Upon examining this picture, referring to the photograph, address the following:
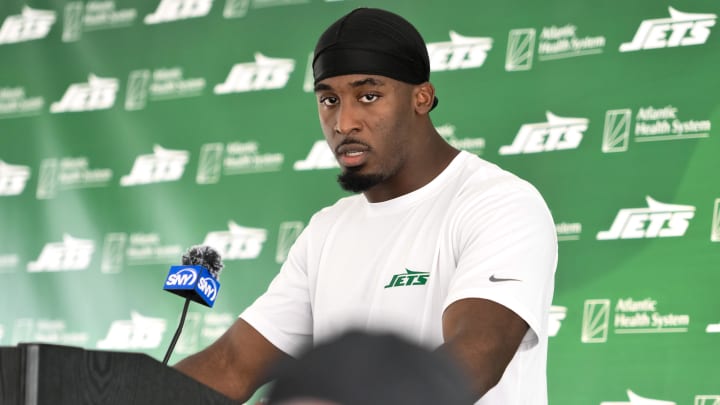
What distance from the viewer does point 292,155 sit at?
4395mm

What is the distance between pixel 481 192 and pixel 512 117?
1.96 m

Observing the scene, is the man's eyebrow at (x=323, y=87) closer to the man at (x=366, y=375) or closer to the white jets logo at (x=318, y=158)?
the man at (x=366, y=375)

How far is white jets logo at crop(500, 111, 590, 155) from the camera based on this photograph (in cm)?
384

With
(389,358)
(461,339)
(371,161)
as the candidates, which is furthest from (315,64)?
(389,358)

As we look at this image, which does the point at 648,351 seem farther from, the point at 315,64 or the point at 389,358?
the point at 389,358

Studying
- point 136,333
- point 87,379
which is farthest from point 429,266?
point 136,333

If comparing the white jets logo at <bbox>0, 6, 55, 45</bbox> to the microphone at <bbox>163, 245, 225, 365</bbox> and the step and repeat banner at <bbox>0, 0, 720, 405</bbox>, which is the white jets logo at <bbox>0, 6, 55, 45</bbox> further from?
the microphone at <bbox>163, 245, 225, 365</bbox>

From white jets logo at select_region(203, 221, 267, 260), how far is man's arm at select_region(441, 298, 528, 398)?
2.62m

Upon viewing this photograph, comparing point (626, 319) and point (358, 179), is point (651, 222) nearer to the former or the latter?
point (626, 319)

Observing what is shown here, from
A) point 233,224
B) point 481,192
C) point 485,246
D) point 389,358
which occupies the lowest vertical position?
point 389,358

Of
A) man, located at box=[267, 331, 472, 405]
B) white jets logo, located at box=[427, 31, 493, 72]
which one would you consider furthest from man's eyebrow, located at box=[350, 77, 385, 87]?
white jets logo, located at box=[427, 31, 493, 72]

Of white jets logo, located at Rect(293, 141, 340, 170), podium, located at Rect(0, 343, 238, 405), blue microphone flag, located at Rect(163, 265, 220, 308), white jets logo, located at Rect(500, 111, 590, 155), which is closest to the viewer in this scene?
podium, located at Rect(0, 343, 238, 405)

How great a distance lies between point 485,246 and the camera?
1.93 m

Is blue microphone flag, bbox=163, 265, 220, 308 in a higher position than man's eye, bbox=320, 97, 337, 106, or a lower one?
lower
